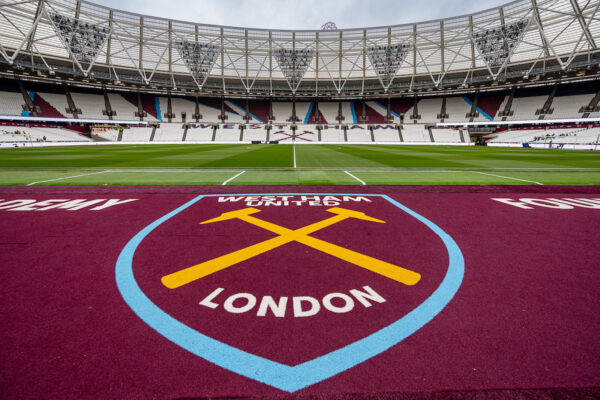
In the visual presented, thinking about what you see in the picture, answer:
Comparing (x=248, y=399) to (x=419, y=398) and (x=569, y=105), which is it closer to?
(x=419, y=398)

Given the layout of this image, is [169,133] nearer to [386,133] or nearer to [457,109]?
[386,133]

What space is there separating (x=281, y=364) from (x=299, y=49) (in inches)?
2671

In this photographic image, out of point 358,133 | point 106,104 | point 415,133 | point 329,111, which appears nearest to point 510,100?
point 415,133

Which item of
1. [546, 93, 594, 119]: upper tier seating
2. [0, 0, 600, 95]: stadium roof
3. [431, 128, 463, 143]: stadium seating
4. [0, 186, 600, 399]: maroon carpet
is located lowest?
[0, 186, 600, 399]: maroon carpet

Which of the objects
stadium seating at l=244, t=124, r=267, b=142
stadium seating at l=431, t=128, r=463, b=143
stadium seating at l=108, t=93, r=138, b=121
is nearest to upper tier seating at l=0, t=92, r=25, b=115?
stadium seating at l=108, t=93, r=138, b=121

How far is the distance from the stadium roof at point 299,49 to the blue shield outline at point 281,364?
59297mm

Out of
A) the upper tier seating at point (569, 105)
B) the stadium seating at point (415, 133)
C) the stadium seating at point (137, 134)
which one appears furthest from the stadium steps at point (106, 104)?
the upper tier seating at point (569, 105)

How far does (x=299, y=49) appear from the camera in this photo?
59531mm

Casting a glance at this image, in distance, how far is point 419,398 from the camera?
5.16ft

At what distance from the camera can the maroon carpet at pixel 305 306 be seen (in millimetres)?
1665

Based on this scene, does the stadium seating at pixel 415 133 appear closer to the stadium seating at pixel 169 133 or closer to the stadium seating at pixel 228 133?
the stadium seating at pixel 228 133

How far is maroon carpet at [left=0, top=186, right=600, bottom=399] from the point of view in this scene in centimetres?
167

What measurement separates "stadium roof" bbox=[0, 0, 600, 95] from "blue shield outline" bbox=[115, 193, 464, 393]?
59.3 meters

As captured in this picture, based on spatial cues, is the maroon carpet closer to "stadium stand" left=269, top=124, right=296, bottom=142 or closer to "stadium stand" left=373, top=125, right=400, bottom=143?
"stadium stand" left=269, top=124, right=296, bottom=142
